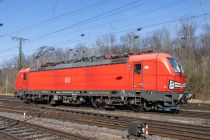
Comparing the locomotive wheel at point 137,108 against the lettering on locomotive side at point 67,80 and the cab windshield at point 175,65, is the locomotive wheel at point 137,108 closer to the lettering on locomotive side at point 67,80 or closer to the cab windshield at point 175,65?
the cab windshield at point 175,65

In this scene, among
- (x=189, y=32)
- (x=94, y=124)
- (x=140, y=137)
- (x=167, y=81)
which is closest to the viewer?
(x=140, y=137)

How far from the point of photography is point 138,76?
20.4 metres

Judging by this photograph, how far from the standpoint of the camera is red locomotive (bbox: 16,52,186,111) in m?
19.4

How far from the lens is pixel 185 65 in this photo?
134 feet

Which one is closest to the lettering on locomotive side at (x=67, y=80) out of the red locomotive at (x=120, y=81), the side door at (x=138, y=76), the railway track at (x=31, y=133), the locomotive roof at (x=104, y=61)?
the red locomotive at (x=120, y=81)

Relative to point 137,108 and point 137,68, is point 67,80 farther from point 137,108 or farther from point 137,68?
point 137,68

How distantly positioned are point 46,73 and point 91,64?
7.21 m

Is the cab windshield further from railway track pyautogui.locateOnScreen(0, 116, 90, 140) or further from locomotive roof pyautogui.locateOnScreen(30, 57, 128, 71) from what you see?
railway track pyautogui.locateOnScreen(0, 116, 90, 140)

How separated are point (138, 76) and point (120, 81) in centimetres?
160

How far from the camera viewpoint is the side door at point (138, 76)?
20266mm

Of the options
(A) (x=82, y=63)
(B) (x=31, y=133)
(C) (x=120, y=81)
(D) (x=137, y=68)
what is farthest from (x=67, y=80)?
(B) (x=31, y=133)

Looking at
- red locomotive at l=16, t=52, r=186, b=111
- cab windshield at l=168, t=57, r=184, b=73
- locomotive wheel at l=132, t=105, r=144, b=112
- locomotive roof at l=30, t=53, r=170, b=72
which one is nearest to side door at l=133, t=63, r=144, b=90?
red locomotive at l=16, t=52, r=186, b=111

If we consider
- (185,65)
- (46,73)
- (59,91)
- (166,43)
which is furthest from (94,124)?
(166,43)

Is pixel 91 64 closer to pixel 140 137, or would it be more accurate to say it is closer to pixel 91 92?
pixel 91 92
